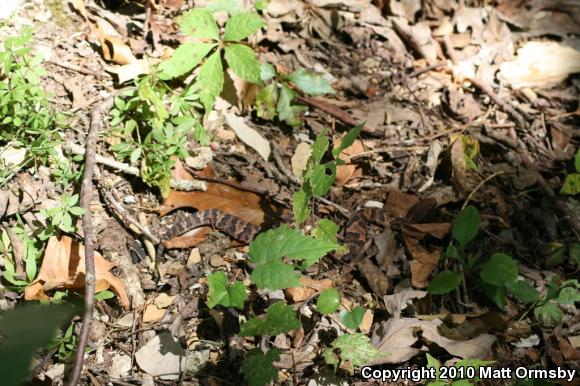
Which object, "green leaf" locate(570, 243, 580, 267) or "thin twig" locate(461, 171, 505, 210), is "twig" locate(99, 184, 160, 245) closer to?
"thin twig" locate(461, 171, 505, 210)

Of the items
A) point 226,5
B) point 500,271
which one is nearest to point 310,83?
point 226,5

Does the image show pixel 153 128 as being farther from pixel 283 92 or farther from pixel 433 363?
pixel 433 363

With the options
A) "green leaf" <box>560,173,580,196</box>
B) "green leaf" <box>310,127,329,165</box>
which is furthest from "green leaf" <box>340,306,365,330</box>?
"green leaf" <box>560,173,580,196</box>

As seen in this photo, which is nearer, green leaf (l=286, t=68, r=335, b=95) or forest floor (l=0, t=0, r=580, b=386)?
forest floor (l=0, t=0, r=580, b=386)

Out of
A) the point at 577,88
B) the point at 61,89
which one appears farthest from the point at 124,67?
the point at 577,88

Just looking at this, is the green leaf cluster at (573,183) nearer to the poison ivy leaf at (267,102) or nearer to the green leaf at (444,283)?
the green leaf at (444,283)

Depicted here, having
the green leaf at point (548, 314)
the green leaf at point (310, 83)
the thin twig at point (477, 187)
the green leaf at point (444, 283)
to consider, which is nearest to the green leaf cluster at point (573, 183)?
the thin twig at point (477, 187)
